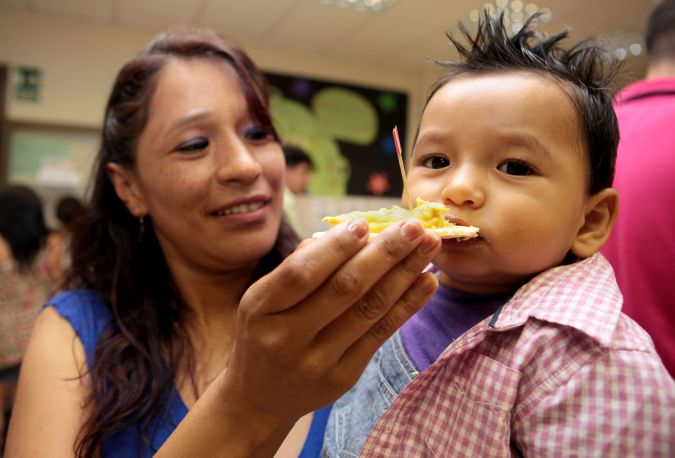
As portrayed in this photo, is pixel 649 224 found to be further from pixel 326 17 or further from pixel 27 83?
pixel 27 83

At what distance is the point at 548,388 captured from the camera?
2.81 feet

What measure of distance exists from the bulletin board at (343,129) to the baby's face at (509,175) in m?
5.36

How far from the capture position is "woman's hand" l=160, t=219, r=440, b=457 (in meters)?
0.73

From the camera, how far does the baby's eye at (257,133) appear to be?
4.93 feet

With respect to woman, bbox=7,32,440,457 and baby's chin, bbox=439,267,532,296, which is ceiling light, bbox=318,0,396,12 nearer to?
woman, bbox=7,32,440,457

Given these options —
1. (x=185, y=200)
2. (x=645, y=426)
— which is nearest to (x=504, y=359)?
(x=645, y=426)

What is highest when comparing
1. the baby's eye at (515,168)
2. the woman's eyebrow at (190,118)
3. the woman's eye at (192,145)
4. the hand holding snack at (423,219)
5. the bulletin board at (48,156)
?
the baby's eye at (515,168)

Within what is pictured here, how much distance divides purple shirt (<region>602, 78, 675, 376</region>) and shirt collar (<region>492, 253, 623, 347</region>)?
1.65ft

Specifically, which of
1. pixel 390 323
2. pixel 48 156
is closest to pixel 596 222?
pixel 390 323

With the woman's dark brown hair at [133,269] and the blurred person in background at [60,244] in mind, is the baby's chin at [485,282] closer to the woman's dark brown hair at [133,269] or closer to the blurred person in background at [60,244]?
the woman's dark brown hair at [133,269]

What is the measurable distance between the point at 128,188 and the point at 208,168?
35 cm

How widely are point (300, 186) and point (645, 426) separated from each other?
4.23 m

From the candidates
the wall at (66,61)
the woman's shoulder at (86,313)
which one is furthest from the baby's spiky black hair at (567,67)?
the wall at (66,61)

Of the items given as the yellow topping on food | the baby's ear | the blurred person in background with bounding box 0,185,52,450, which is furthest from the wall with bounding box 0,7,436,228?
the yellow topping on food
